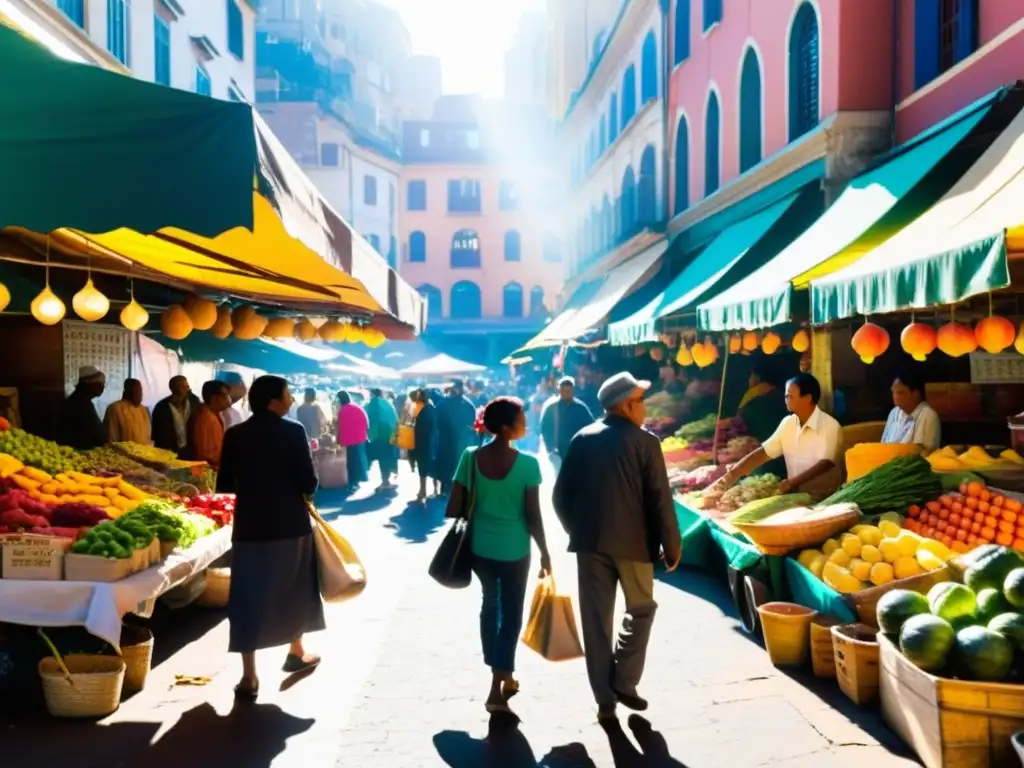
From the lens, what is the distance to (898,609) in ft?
16.7

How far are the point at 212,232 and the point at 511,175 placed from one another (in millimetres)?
50636

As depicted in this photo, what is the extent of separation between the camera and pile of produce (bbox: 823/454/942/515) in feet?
22.7

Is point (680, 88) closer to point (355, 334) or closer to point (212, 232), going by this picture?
point (355, 334)

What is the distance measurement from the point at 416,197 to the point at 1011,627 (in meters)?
50.6

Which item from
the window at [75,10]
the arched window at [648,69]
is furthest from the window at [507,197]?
the window at [75,10]

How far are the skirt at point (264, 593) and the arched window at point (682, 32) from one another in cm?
1507

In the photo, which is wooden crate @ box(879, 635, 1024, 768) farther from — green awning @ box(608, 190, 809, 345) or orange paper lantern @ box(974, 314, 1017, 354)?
green awning @ box(608, 190, 809, 345)

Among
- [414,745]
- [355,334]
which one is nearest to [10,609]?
[414,745]

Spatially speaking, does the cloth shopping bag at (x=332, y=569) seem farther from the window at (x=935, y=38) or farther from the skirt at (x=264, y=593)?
the window at (x=935, y=38)

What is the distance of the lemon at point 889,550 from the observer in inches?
241

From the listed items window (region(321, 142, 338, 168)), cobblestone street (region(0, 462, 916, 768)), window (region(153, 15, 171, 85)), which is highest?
window (region(321, 142, 338, 168))

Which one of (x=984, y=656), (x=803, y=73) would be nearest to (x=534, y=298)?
(x=803, y=73)

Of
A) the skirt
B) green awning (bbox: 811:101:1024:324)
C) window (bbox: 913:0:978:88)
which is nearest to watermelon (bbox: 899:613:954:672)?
green awning (bbox: 811:101:1024:324)

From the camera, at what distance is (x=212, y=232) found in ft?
13.6
